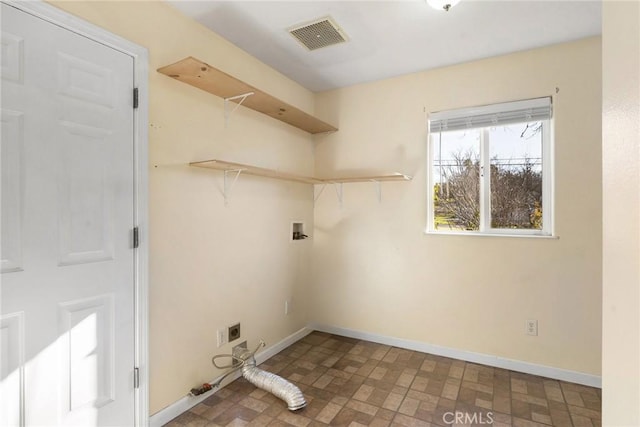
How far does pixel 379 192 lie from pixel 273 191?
3.32 ft

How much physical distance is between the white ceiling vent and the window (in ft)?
3.67

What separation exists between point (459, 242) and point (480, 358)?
974mm

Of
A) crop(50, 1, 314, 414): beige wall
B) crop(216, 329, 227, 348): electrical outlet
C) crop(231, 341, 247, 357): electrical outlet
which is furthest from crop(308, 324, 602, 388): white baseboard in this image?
crop(216, 329, 227, 348): electrical outlet

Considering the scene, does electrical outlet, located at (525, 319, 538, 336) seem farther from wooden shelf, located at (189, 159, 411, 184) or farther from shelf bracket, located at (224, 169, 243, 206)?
shelf bracket, located at (224, 169, 243, 206)

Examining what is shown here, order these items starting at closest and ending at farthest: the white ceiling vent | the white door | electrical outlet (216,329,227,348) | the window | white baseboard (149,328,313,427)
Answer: the white door → white baseboard (149,328,313,427) → the white ceiling vent → electrical outlet (216,329,227,348) → the window

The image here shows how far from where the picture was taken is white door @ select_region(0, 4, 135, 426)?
4.32 feet

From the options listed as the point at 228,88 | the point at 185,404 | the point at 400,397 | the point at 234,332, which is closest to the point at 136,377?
the point at 185,404

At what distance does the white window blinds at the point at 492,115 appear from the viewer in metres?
2.46

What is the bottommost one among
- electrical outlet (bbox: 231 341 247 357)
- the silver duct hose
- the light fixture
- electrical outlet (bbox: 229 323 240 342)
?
the silver duct hose

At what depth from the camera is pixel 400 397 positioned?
2.18 meters

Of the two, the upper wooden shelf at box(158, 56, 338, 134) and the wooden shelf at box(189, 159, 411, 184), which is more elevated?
the upper wooden shelf at box(158, 56, 338, 134)

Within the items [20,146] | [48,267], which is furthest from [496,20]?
[48,267]

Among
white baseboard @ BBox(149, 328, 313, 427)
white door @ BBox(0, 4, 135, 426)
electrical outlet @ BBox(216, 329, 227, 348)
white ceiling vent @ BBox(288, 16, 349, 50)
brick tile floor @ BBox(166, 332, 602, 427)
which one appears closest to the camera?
white door @ BBox(0, 4, 135, 426)

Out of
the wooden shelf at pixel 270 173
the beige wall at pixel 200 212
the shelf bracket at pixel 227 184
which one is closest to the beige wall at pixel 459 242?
the wooden shelf at pixel 270 173
